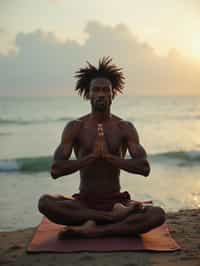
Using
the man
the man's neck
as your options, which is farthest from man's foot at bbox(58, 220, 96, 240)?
the man's neck

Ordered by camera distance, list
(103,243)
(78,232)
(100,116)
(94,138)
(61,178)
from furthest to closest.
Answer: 1. (61,178)
2. (100,116)
3. (94,138)
4. (78,232)
5. (103,243)

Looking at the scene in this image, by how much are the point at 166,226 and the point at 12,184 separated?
5884 millimetres

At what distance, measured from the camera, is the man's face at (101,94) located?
15.2 ft

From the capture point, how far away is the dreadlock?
4883 mm

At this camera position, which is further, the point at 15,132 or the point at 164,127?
the point at 164,127

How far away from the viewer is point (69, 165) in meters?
4.30

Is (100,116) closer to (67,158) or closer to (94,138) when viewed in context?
(94,138)

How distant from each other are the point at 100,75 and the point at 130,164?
1.09 metres

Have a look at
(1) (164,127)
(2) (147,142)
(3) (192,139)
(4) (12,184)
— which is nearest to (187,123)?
(1) (164,127)

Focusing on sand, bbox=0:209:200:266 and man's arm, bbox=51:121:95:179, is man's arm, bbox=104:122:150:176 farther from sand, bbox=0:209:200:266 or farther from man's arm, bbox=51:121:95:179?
sand, bbox=0:209:200:266

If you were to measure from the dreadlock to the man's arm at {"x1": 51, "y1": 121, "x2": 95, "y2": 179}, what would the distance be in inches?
18.6

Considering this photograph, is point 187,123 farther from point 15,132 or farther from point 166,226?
point 166,226

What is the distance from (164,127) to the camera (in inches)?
1080

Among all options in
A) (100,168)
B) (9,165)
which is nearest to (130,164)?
(100,168)
